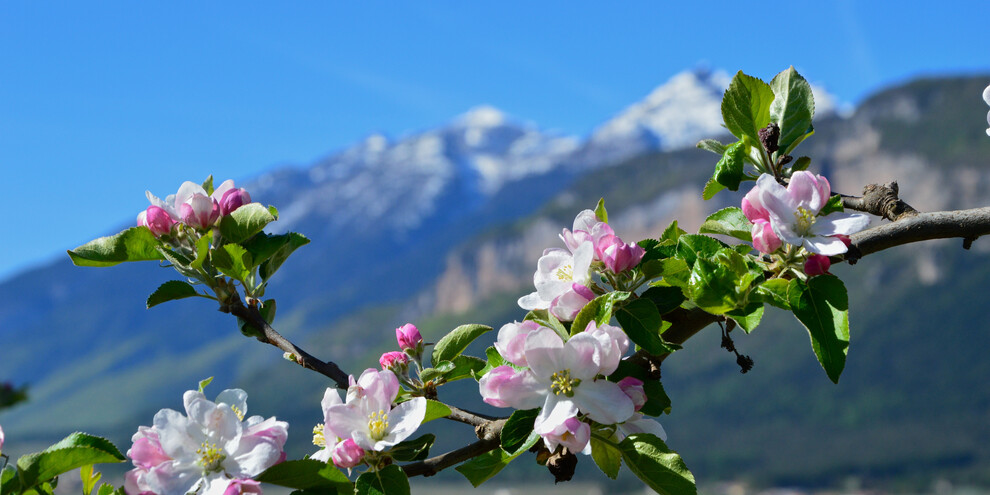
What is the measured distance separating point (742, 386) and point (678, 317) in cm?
19276

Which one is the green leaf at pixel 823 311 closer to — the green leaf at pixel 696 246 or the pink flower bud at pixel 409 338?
the green leaf at pixel 696 246

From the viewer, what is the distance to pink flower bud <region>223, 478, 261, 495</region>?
200cm

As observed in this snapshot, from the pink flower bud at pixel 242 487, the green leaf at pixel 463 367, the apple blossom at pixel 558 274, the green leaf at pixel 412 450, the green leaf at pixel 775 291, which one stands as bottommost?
the pink flower bud at pixel 242 487

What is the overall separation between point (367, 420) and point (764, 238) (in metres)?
0.98

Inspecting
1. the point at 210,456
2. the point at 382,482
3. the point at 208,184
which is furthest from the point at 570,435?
the point at 208,184

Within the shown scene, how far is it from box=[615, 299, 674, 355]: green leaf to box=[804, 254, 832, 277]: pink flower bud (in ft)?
1.09

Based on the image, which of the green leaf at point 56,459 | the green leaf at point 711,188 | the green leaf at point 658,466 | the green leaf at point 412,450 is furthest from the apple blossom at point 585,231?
the green leaf at point 56,459

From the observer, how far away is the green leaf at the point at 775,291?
1.99 metres

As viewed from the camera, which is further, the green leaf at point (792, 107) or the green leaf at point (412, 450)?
the green leaf at point (792, 107)

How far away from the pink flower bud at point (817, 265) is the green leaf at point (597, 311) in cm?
39

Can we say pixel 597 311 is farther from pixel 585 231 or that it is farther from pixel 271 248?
pixel 271 248

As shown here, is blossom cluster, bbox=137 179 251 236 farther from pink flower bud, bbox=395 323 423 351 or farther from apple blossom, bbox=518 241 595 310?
apple blossom, bbox=518 241 595 310

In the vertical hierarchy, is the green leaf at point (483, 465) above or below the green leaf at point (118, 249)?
below

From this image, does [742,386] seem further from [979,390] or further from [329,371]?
[329,371]
